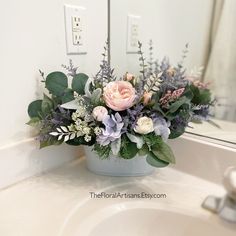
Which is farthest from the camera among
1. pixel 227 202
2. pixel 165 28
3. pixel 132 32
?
pixel 165 28

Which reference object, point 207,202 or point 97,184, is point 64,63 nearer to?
point 97,184

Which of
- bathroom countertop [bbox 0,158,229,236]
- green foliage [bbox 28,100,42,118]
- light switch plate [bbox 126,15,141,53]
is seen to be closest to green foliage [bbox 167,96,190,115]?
bathroom countertop [bbox 0,158,229,236]

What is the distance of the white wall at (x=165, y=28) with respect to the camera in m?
0.96

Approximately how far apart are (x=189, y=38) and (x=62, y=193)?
893 mm

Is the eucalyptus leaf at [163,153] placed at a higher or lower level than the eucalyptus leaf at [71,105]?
lower

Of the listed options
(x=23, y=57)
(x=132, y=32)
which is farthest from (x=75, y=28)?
(x=132, y=32)

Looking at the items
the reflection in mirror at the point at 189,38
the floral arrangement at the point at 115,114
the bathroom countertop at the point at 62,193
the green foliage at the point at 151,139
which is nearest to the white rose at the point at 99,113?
the floral arrangement at the point at 115,114

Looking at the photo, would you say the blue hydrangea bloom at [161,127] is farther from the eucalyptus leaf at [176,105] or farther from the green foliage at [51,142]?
the green foliage at [51,142]

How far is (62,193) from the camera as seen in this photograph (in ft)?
2.20

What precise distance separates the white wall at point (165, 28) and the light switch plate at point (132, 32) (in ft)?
0.05

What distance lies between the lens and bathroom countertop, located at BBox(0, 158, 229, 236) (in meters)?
0.55

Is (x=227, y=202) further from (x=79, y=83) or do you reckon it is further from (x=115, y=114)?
(x=79, y=83)

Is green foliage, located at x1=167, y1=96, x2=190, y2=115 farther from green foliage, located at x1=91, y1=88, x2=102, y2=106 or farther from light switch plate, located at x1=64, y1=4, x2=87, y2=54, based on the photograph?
light switch plate, located at x1=64, y1=4, x2=87, y2=54

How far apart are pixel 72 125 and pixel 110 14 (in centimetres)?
47
